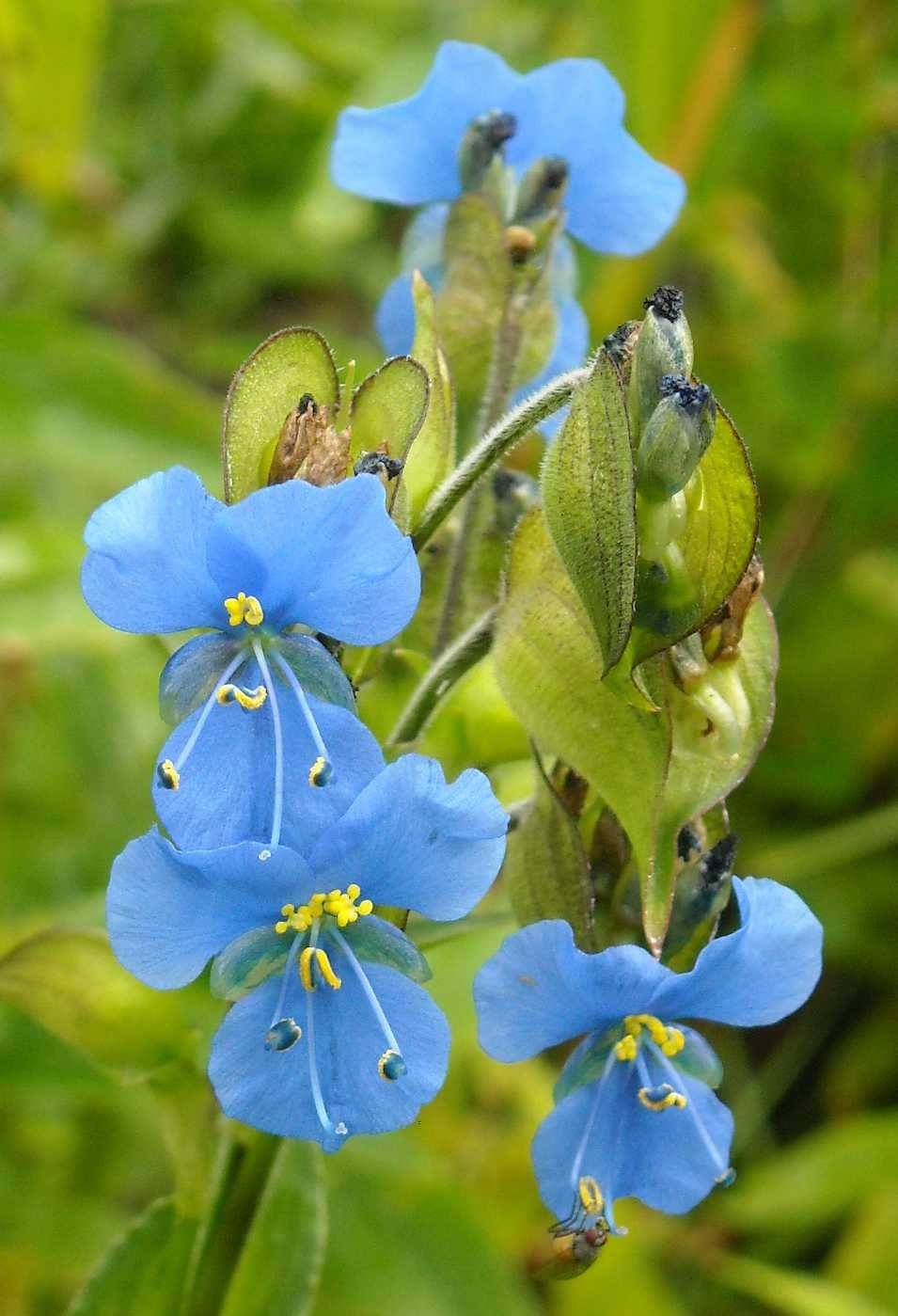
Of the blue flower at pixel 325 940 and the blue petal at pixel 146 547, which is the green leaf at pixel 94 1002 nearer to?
the blue flower at pixel 325 940

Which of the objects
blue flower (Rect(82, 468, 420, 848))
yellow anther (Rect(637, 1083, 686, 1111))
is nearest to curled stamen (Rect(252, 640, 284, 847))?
blue flower (Rect(82, 468, 420, 848))

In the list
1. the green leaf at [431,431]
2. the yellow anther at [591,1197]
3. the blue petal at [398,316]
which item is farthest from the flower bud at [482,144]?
the yellow anther at [591,1197]

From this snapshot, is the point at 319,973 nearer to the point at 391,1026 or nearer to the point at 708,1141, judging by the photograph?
the point at 391,1026

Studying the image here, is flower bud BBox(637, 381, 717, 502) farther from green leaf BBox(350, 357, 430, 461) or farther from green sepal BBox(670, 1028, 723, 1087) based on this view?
green sepal BBox(670, 1028, 723, 1087)

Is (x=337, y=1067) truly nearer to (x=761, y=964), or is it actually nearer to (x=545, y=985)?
(x=545, y=985)

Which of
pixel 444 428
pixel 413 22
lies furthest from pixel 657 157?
pixel 444 428

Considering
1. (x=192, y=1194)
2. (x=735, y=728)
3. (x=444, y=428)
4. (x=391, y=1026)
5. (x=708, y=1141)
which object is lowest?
(x=192, y=1194)
